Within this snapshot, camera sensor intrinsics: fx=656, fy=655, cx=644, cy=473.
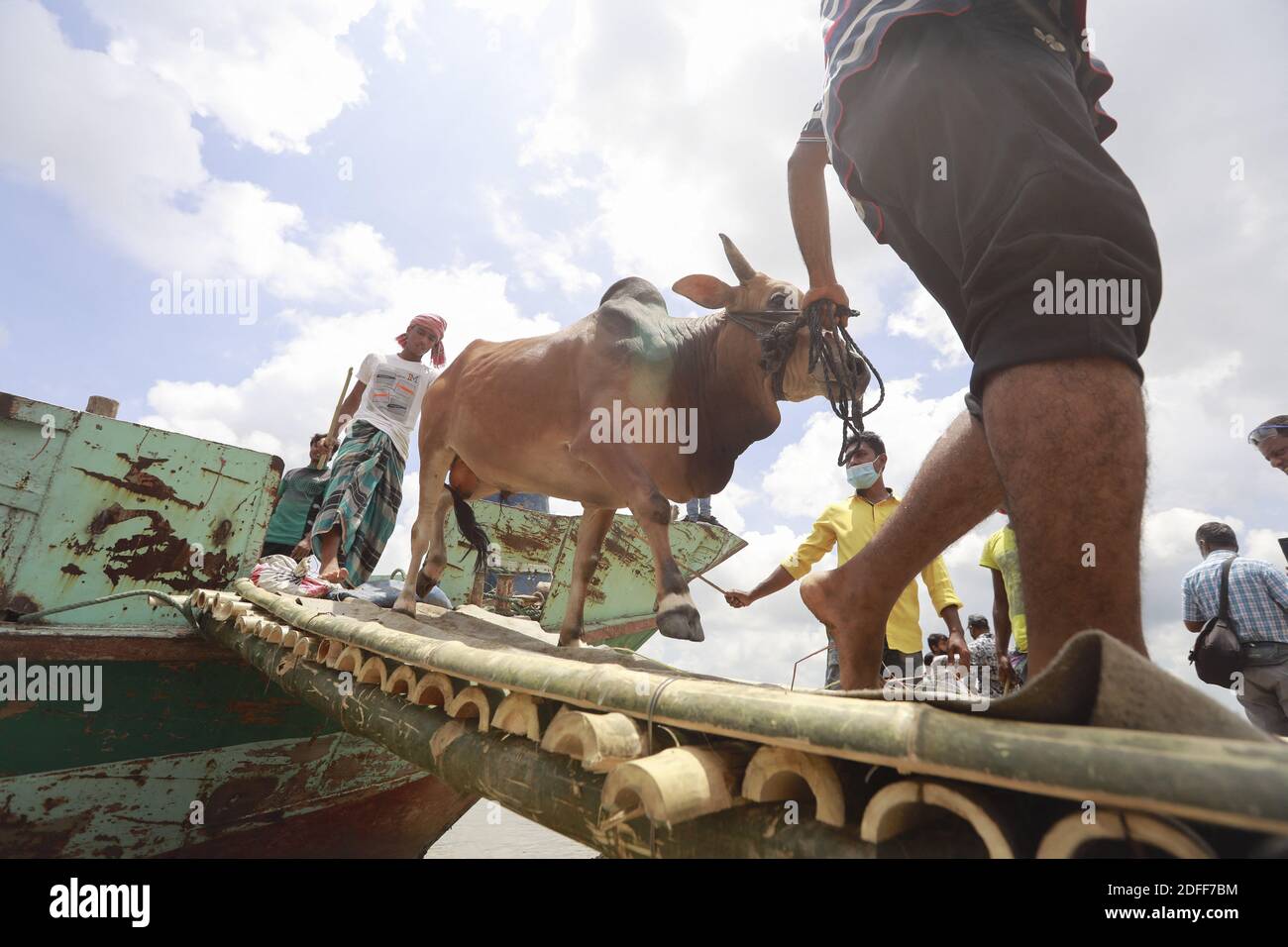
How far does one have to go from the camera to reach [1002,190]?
44.4 inches

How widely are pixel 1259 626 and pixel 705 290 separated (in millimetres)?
3852

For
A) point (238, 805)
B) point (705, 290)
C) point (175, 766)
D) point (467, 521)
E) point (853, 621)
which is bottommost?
point (238, 805)

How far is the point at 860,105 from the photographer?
145 centimetres

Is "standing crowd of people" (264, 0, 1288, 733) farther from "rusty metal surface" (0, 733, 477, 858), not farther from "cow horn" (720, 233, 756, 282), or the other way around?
"rusty metal surface" (0, 733, 477, 858)

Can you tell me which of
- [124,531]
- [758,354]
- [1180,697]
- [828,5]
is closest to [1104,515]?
[1180,697]

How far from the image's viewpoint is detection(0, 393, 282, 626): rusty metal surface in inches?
134

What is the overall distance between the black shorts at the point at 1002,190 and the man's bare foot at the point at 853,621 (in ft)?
1.69

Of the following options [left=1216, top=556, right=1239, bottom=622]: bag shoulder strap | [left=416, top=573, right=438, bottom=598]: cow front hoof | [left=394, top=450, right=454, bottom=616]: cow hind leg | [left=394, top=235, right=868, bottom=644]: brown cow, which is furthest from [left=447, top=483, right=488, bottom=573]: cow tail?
[left=1216, top=556, right=1239, bottom=622]: bag shoulder strap

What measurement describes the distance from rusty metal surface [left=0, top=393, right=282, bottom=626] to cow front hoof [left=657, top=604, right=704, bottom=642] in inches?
130

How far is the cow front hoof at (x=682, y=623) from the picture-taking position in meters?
2.27

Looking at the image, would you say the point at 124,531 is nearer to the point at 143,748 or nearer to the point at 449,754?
the point at 143,748

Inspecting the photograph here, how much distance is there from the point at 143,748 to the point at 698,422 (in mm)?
3278

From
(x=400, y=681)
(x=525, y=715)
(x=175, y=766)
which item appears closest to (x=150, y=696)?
(x=175, y=766)

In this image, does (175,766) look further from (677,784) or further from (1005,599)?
(1005,599)
